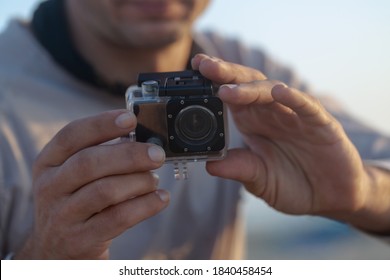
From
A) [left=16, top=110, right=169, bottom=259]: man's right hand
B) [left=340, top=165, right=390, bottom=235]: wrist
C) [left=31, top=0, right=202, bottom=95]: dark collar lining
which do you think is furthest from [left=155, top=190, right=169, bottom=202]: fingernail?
[left=31, top=0, right=202, bottom=95]: dark collar lining

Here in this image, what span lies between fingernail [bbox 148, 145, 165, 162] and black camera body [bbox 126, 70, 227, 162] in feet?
0.13

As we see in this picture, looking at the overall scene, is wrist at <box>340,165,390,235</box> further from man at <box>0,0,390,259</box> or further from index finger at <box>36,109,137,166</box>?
index finger at <box>36,109,137,166</box>

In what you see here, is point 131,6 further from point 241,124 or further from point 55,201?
point 55,201

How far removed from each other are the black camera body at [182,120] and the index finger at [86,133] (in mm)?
51

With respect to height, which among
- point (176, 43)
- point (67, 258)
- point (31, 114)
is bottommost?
point (67, 258)

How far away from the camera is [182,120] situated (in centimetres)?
127

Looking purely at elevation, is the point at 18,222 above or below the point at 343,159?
below

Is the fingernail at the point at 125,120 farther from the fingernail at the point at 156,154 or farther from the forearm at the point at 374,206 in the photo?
the forearm at the point at 374,206

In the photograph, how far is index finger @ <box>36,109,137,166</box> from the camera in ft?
3.99

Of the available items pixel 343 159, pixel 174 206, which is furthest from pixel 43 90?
pixel 343 159

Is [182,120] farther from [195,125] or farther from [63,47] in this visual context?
[63,47]

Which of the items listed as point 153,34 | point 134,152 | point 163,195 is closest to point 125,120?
point 134,152

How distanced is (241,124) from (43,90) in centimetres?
72
